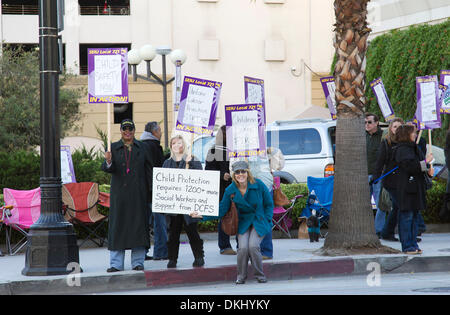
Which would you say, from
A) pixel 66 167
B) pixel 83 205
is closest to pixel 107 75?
pixel 83 205

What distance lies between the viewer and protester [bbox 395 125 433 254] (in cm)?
1073

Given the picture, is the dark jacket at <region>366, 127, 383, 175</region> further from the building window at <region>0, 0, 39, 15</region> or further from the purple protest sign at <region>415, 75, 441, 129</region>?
the building window at <region>0, 0, 39, 15</region>

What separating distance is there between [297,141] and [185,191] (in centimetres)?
705

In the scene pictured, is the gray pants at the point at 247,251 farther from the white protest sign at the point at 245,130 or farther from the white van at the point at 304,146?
the white van at the point at 304,146

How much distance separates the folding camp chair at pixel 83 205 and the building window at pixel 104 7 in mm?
23408

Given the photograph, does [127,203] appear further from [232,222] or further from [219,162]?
[219,162]

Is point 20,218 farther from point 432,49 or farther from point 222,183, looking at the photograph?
point 432,49

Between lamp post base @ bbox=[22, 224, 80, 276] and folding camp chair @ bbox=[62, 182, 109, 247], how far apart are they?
7.95 ft

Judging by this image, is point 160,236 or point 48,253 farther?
point 160,236

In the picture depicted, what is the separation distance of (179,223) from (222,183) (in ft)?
4.66

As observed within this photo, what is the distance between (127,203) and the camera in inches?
388

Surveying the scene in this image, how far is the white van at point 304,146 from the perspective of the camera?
1606 centimetres

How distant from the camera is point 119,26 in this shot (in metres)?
34.5
